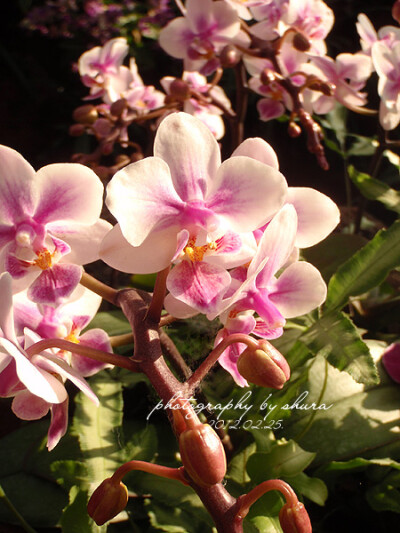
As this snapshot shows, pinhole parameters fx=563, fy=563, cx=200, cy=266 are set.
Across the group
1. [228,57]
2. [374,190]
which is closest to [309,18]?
[228,57]

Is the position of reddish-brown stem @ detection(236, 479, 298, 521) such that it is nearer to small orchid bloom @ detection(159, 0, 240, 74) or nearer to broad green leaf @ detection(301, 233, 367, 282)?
broad green leaf @ detection(301, 233, 367, 282)

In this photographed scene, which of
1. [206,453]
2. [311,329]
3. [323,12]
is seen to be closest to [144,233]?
[206,453]

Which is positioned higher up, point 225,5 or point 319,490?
point 225,5

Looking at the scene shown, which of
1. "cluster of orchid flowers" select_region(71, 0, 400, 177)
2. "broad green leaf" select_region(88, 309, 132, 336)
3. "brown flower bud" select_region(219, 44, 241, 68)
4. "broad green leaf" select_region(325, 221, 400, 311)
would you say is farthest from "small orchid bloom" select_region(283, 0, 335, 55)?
"broad green leaf" select_region(88, 309, 132, 336)

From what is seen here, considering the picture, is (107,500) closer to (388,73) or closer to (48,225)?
(48,225)

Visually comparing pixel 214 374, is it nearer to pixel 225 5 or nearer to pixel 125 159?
pixel 125 159

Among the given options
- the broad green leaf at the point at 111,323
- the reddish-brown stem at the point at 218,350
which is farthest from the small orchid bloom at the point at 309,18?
the reddish-brown stem at the point at 218,350
